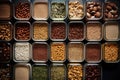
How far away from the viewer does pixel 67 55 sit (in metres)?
3.10

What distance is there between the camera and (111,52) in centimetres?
309

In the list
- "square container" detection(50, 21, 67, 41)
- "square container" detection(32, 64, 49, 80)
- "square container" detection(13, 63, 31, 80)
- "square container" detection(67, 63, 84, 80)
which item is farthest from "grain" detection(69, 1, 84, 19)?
"square container" detection(13, 63, 31, 80)

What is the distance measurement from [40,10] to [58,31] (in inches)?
12.2

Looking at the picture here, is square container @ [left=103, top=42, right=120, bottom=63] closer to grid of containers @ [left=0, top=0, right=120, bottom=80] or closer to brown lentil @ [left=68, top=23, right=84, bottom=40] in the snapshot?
grid of containers @ [left=0, top=0, right=120, bottom=80]

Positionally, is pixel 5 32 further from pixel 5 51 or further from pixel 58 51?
pixel 58 51

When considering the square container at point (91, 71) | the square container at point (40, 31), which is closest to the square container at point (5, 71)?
the square container at point (40, 31)

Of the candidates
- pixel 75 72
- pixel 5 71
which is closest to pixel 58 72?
pixel 75 72

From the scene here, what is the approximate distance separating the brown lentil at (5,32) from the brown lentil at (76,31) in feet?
2.22

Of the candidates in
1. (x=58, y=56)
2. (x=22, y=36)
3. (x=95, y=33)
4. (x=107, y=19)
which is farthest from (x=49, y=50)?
(x=107, y=19)

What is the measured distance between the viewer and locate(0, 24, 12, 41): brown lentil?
123 inches

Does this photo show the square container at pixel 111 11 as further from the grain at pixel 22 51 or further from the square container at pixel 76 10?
the grain at pixel 22 51

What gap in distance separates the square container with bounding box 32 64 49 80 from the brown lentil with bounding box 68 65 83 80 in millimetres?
258

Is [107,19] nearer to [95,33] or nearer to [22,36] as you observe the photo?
[95,33]

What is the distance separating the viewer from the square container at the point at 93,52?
10.1 ft
